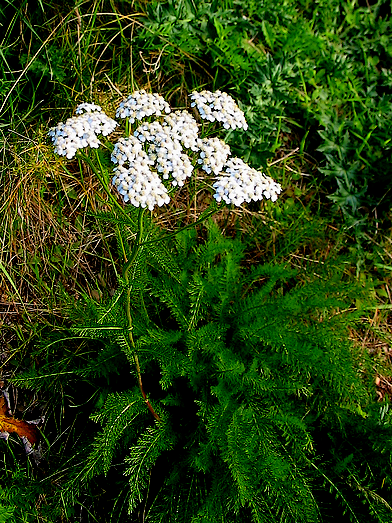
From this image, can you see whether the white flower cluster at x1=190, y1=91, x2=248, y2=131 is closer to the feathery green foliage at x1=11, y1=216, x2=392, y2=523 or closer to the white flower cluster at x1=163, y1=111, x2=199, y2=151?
the white flower cluster at x1=163, y1=111, x2=199, y2=151

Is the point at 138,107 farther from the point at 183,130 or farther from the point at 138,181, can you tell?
the point at 138,181

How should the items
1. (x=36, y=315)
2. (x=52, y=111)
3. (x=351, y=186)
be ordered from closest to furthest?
(x=36, y=315)
(x=52, y=111)
(x=351, y=186)

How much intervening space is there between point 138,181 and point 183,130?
0.98 ft

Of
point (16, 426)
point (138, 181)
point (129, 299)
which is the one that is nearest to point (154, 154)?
point (138, 181)

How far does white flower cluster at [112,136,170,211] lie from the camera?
151cm

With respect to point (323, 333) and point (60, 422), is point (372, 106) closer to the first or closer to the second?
point (323, 333)

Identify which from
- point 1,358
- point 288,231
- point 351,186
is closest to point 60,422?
point 1,358

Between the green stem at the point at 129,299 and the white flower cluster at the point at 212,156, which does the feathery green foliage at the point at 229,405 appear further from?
the white flower cluster at the point at 212,156

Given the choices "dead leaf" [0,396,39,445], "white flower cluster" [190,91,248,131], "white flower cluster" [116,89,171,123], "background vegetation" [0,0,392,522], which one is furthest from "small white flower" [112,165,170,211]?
"dead leaf" [0,396,39,445]

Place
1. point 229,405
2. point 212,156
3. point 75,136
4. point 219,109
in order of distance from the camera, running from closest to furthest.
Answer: point 75,136, point 212,156, point 219,109, point 229,405

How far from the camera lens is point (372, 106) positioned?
3027 millimetres

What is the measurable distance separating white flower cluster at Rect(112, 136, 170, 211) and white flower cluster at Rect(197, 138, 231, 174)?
20 cm

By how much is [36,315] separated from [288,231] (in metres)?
1.29

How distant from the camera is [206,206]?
9.12 feet
